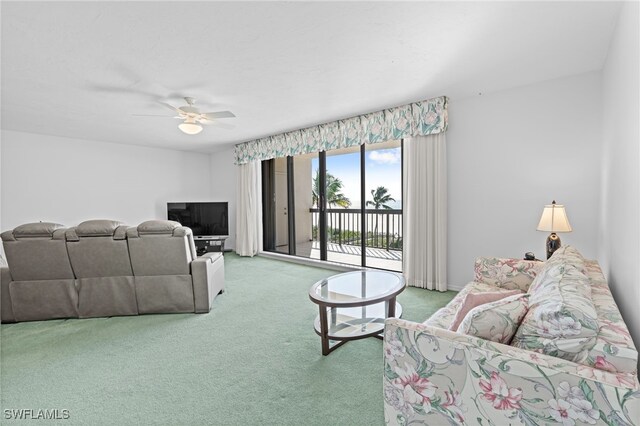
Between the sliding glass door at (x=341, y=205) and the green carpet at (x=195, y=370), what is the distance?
2.14 m

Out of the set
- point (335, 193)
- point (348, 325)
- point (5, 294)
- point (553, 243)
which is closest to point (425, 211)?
point (553, 243)

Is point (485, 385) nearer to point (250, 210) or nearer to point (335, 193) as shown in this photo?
point (335, 193)

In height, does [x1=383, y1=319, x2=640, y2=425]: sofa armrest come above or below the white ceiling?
below

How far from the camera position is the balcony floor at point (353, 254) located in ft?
16.0

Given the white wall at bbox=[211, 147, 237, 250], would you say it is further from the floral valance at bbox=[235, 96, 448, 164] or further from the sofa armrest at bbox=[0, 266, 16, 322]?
the sofa armrest at bbox=[0, 266, 16, 322]

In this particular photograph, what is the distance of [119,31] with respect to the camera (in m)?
1.92

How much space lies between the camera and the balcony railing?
17.1ft

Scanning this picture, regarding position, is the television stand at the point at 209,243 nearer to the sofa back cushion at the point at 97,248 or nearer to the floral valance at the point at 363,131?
the floral valance at the point at 363,131

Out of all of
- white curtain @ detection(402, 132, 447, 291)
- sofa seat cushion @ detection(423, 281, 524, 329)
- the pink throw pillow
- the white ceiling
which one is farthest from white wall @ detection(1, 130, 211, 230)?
the pink throw pillow

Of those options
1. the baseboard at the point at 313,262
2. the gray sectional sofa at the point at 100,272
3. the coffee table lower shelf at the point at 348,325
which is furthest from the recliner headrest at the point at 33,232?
the baseboard at the point at 313,262

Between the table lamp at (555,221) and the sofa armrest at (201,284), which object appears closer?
the table lamp at (555,221)

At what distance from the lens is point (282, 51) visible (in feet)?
7.23

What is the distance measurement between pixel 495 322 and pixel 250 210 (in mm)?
5162

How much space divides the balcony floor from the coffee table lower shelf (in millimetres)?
2026
